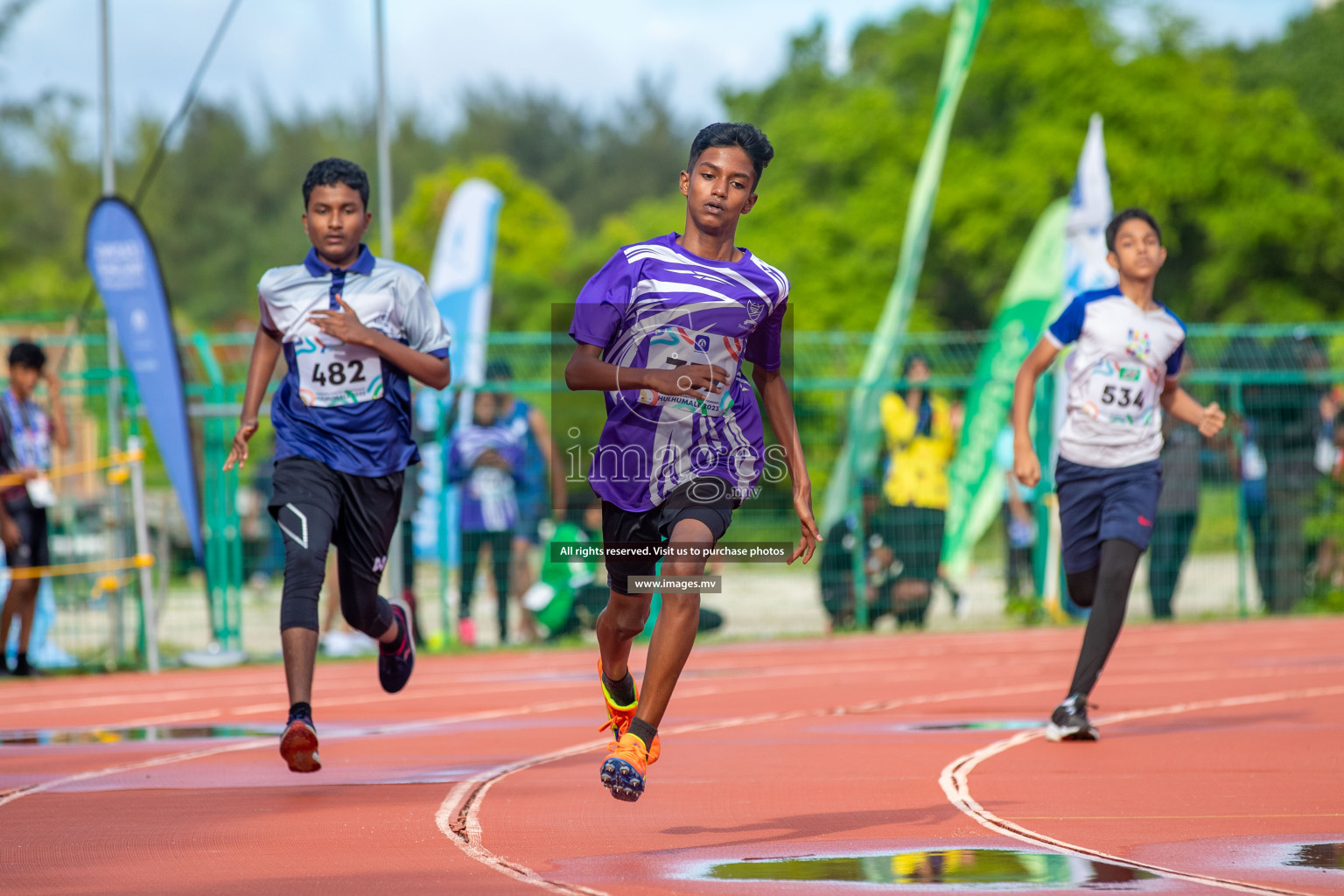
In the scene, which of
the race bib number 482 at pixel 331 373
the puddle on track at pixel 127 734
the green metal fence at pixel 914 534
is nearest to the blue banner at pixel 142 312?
the green metal fence at pixel 914 534

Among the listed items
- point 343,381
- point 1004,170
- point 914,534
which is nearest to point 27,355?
point 343,381

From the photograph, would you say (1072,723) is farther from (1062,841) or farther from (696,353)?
(696,353)

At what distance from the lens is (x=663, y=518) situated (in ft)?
16.5

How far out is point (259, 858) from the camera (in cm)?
450

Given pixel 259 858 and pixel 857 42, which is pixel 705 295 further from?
pixel 857 42

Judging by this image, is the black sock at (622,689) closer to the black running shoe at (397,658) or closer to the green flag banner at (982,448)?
the black running shoe at (397,658)

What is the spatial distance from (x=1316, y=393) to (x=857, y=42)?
146 ft

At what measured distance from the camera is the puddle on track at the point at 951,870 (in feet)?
13.2

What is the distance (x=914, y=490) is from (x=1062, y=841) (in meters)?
9.66

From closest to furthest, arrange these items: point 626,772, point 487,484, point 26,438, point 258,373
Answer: point 626,772
point 258,373
point 26,438
point 487,484

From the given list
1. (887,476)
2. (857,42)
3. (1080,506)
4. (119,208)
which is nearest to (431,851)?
(1080,506)

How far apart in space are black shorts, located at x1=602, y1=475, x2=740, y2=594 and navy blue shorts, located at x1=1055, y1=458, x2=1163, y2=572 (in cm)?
255

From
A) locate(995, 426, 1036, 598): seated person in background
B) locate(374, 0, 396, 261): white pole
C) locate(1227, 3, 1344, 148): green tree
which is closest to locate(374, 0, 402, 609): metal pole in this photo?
locate(374, 0, 396, 261): white pole

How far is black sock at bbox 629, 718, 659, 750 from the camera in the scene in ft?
15.6
